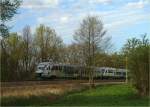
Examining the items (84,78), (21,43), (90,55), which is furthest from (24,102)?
(21,43)

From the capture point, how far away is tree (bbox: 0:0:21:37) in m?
31.8

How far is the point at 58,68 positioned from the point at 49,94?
35.0 metres

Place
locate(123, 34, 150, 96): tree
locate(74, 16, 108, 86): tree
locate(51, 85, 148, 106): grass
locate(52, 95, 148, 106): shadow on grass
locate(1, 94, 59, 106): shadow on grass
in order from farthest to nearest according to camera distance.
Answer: locate(74, 16, 108, 86): tree, locate(123, 34, 150, 96): tree, locate(51, 85, 148, 106): grass, locate(52, 95, 148, 106): shadow on grass, locate(1, 94, 59, 106): shadow on grass

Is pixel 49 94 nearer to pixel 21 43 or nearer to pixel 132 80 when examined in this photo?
pixel 132 80

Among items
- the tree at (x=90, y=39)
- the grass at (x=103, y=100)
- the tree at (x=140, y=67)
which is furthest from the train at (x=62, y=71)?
the grass at (x=103, y=100)

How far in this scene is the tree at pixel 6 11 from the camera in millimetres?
31781

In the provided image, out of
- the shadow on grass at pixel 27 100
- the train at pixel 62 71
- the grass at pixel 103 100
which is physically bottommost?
the grass at pixel 103 100

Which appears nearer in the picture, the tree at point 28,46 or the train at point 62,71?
the train at point 62,71

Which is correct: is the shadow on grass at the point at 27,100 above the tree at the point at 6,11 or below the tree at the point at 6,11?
below

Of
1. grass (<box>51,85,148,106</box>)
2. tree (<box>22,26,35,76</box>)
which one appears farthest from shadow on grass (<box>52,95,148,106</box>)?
tree (<box>22,26,35,76</box>)

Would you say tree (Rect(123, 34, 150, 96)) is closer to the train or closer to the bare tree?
the train

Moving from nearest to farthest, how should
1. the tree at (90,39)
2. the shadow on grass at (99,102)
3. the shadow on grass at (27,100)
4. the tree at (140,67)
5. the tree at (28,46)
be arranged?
the shadow on grass at (27,100) → the shadow on grass at (99,102) → the tree at (140,67) → the tree at (90,39) → the tree at (28,46)

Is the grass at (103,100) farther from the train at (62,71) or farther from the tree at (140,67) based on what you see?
the train at (62,71)

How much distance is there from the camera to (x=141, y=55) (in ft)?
125
